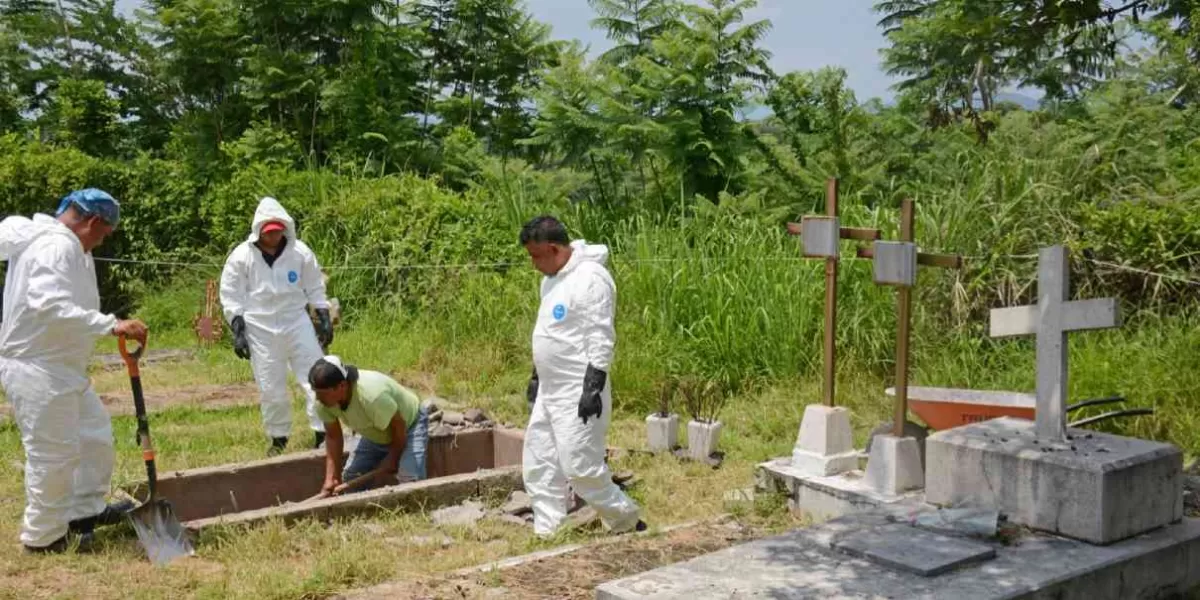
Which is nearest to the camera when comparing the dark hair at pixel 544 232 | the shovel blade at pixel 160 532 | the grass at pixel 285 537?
the grass at pixel 285 537

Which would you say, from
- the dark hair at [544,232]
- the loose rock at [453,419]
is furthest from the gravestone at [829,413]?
the loose rock at [453,419]

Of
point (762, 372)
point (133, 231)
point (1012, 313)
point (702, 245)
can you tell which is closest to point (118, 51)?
point (133, 231)

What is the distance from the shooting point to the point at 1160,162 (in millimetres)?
8727

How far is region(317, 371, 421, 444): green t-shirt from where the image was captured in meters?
6.24

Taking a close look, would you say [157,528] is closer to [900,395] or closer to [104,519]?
[104,519]

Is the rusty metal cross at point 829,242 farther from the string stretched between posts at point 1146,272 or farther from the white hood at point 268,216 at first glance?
the white hood at point 268,216

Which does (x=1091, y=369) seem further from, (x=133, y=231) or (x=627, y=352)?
(x=133, y=231)

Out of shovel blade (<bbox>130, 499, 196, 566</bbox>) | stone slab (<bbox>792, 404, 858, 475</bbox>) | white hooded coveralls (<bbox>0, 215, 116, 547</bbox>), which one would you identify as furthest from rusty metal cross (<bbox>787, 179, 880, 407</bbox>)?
white hooded coveralls (<bbox>0, 215, 116, 547</bbox>)

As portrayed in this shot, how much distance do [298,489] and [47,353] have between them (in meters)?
1.96

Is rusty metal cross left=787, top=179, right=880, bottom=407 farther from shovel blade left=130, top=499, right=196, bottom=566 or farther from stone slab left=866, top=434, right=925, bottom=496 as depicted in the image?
shovel blade left=130, top=499, right=196, bottom=566

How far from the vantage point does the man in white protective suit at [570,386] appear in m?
5.39

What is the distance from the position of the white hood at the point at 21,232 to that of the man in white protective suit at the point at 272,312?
221 cm

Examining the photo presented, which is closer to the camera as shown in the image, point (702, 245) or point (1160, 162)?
point (1160, 162)

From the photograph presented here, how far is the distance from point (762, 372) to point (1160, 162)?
3.59 metres
